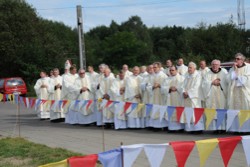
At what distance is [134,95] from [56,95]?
4943mm

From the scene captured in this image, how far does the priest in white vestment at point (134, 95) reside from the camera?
13.9 meters

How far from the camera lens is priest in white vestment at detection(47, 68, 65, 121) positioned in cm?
1727

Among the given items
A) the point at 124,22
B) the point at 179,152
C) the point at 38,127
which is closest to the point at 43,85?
the point at 38,127

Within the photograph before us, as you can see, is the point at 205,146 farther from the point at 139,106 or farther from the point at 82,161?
the point at 139,106

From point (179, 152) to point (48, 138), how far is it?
23.5 feet

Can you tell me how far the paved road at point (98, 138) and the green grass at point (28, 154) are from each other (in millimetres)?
620

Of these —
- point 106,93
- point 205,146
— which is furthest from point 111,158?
point 106,93

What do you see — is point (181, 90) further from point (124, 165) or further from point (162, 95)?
point (124, 165)

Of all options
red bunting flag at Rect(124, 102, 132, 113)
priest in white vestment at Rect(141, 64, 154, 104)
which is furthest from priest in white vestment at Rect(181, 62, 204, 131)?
red bunting flag at Rect(124, 102, 132, 113)

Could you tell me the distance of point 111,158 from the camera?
540cm

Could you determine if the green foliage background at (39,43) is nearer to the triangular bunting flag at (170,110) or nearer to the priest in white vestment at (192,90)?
the priest in white vestment at (192,90)

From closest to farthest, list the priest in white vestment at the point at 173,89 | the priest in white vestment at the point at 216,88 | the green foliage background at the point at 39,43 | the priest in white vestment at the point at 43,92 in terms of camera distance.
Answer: the priest in white vestment at the point at 216,88
the priest in white vestment at the point at 173,89
the priest in white vestment at the point at 43,92
the green foliage background at the point at 39,43

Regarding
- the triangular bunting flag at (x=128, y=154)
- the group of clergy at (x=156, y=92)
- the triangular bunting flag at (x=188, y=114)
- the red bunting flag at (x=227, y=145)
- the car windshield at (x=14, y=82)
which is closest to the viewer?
the triangular bunting flag at (x=128, y=154)

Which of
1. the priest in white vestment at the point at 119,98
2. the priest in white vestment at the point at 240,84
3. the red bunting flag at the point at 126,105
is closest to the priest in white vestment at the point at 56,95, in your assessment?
the priest in white vestment at the point at 119,98
